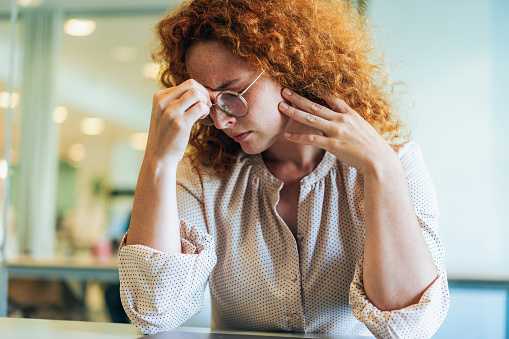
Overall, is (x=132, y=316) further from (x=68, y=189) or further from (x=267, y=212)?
(x=68, y=189)

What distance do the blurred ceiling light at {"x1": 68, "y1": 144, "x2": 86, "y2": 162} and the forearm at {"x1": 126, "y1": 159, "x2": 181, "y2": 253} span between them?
587 centimetres

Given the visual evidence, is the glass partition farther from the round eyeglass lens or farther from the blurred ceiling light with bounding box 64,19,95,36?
the round eyeglass lens

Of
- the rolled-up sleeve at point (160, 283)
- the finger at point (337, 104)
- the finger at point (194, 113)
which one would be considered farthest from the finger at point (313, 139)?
the rolled-up sleeve at point (160, 283)

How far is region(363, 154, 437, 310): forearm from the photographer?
1025 mm

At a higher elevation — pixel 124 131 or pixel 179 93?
pixel 179 93

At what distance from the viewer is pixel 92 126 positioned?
24.5 feet

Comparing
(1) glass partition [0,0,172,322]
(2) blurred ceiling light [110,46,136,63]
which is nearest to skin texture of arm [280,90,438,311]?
(1) glass partition [0,0,172,322]

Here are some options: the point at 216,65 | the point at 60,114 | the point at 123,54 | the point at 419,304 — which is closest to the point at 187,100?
the point at 216,65

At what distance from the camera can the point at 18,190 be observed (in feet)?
15.8

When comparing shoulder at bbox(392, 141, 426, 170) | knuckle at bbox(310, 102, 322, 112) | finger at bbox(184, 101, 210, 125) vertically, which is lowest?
shoulder at bbox(392, 141, 426, 170)

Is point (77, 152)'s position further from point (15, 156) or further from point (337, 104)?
point (337, 104)

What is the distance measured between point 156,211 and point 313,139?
0.37 metres

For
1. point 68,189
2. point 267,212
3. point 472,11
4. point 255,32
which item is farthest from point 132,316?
point 68,189

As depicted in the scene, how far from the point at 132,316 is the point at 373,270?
50 cm
